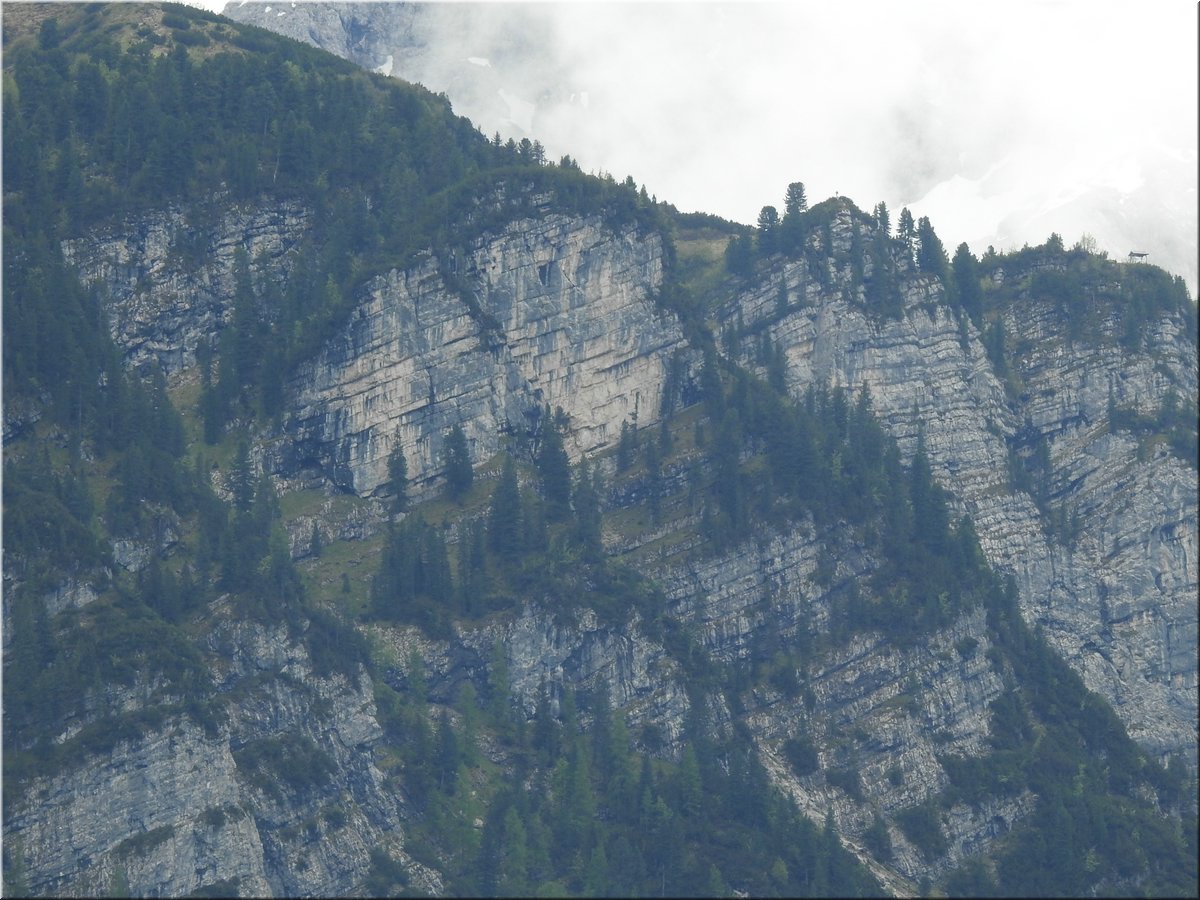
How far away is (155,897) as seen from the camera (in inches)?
7844

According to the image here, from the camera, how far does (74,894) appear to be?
19825cm

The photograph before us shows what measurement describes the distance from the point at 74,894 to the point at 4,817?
7037 mm

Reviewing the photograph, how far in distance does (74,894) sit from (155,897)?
17.2ft

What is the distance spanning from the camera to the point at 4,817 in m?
200

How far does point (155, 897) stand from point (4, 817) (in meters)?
11.3
